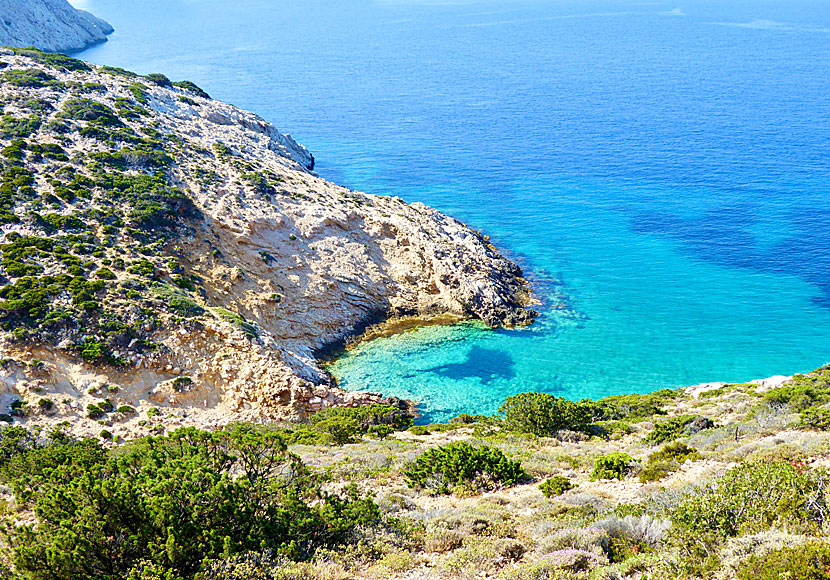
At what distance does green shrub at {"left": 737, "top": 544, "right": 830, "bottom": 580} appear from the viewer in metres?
8.59

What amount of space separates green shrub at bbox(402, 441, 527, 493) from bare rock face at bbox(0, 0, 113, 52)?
117m

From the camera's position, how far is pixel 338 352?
1547 inches

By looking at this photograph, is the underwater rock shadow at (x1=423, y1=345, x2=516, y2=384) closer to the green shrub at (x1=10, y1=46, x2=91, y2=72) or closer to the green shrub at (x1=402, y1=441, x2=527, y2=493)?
the green shrub at (x1=402, y1=441, x2=527, y2=493)

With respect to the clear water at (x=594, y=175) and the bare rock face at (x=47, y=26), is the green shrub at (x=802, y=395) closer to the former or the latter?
the clear water at (x=594, y=175)

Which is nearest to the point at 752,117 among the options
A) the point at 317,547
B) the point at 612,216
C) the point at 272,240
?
the point at 612,216

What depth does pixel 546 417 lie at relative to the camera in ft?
80.7

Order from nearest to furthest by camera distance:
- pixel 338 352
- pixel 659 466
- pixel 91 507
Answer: pixel 91 507 < pixel 659 466 < pixel 338 352

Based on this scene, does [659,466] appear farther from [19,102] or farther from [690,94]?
[690,94]

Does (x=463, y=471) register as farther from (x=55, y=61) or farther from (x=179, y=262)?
(x=55, y=61)

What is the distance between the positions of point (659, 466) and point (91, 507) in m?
14.5

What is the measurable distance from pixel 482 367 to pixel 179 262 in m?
21.1

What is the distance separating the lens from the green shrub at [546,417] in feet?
80.0

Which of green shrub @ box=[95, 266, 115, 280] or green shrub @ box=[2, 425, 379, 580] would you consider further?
green shrub @ box=[95, 266, 115, 280]

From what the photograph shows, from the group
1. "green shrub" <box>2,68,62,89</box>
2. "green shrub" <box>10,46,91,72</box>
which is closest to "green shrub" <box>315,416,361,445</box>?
"green shrub" <box>2,68,62,89</box>
